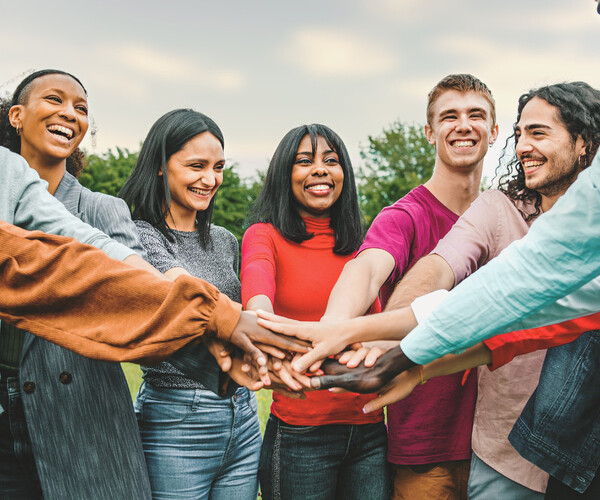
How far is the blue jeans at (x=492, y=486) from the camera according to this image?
7.93 ft

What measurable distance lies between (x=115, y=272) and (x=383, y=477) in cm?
159

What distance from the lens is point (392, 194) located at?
24.8 m

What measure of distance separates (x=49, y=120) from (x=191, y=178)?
695mm

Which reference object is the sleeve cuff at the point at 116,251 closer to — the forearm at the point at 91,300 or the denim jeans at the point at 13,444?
the forearm at the point at 91,300

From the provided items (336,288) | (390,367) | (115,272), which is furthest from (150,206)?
(390,367)

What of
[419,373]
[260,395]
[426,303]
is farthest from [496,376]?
[260,395]

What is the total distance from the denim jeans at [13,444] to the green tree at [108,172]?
13636 millimetres

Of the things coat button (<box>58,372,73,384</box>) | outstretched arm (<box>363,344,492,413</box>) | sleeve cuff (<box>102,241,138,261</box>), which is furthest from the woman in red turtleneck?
coat button (<box>58,372,73,384</box>)

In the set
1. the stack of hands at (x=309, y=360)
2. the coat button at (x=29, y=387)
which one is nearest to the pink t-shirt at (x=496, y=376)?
the stack of hands at (x=309, y=360)

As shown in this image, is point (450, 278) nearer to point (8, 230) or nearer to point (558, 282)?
point (558, 282)

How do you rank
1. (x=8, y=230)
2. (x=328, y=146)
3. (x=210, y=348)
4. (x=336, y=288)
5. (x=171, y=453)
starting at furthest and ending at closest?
(x=328, y=146)
(x=336, y=288)
(x=171, y=453)
(x=210, y=348)
(x=8, y=230)

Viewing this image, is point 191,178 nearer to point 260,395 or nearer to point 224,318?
point 224,318

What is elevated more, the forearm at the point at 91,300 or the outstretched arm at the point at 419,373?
the forearm at the point at 91,300

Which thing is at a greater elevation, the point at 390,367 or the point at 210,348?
the point at 210,348
